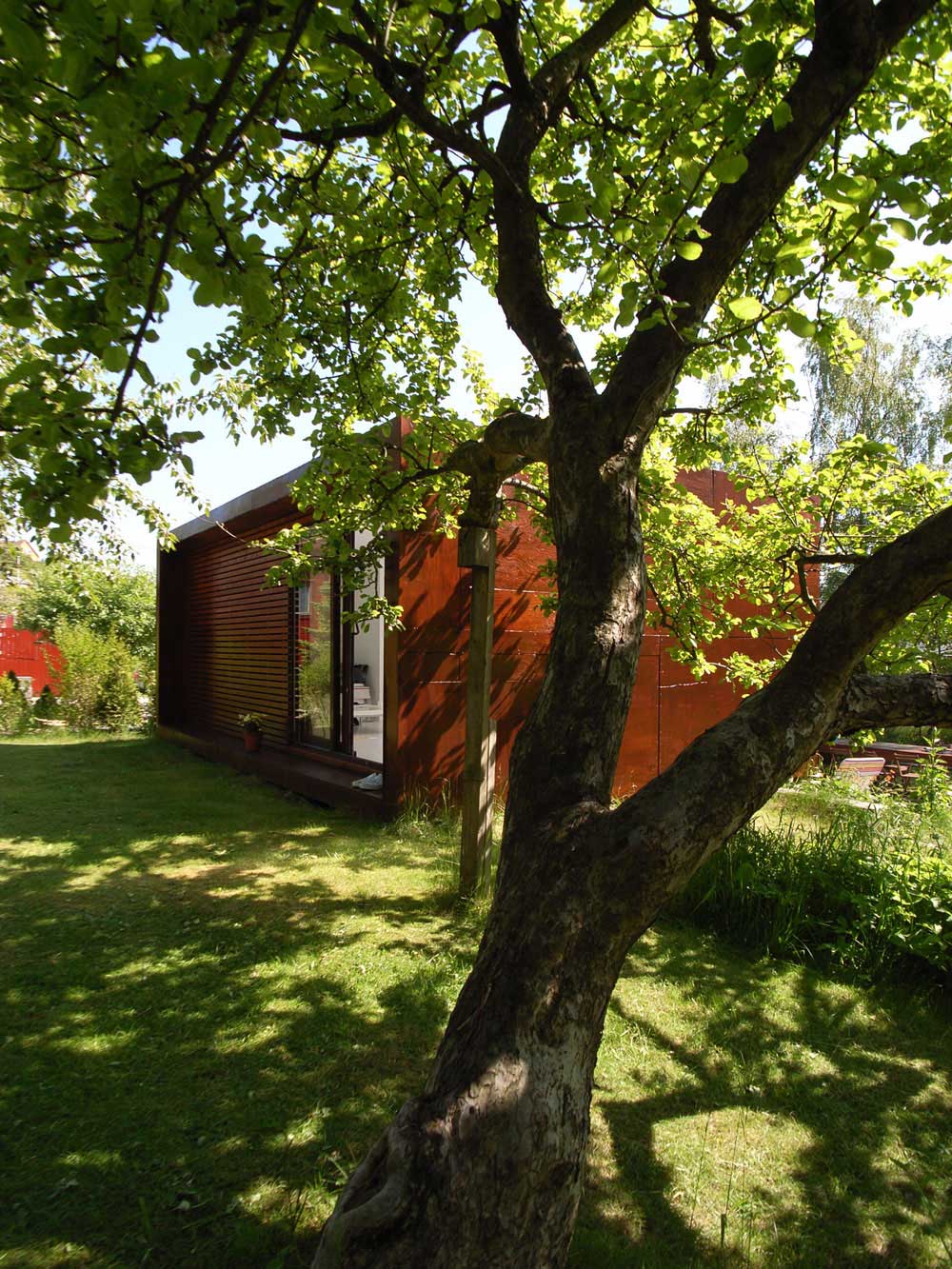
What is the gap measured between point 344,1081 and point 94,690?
15.5 meters

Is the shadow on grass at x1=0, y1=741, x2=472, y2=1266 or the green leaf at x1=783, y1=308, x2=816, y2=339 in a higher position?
the green leaf at x1=783, y1=308, x2=816, y2=339

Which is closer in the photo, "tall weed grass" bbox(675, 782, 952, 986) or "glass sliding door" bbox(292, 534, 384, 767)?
"tall weed grass" bbox(675, 782, 952, 986)

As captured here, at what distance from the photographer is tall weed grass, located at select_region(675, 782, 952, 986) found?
4637mm

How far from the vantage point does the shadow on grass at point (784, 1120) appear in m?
2.58

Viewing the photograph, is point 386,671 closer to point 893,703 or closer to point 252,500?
point 252,500

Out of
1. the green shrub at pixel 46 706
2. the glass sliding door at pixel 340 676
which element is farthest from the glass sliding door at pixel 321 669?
the green shrub at pixel 46 706

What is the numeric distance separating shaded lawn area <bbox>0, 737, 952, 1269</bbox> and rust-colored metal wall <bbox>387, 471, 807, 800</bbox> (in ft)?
6.54

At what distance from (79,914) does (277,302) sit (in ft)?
13.9

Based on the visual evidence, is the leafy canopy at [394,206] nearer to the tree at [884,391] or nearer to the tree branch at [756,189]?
the tree branch at [756,189]

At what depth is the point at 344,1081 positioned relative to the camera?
10.9ft

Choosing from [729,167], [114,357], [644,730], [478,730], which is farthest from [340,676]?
[729,167]

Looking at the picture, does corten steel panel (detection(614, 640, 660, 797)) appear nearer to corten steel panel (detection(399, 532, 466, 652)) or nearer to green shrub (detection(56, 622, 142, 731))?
corten steel panel (detection(399, 532, 466, 652))

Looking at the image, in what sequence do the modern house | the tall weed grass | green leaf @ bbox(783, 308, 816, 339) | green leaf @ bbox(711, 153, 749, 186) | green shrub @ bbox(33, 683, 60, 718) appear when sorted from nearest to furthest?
1. green leaf @ bbox(711, 153, 749, 186)
2. green leaf @ bbox(783, 308, 816, 339)
3. the tall weed grass
4. the modern house
5. green shrub @ bbox(33, 683, 60, 718)

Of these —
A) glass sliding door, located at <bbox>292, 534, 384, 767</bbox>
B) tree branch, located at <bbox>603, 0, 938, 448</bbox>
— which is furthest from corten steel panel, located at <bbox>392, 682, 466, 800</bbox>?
tree branch, located at <bbox>603, 0, 938, 448</bbox>
